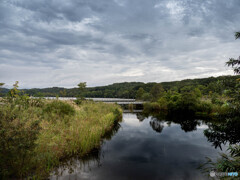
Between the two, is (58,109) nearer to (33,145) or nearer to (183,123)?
(33,145)

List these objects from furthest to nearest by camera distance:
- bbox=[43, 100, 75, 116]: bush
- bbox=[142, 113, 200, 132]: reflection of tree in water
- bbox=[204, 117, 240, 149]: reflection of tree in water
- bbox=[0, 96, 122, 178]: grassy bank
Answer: bbox=[142, 113, 200, 132]: reflection of tree in water, bbox=[43, 100, 75, 116]: bush, bbox=[204, 117, 240, 149]: reflection of tree in water, bbox=[0, 96, 122, 178]: grassy bank

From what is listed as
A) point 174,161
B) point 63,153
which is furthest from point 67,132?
point 174,161

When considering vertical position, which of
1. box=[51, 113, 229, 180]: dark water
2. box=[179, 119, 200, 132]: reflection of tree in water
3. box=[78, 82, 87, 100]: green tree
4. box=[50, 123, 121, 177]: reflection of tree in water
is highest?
box=[78, 82, 87, 100]: green tree

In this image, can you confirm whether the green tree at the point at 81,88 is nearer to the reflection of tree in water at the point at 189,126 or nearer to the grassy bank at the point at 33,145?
the grassy bank at the point at 33,145

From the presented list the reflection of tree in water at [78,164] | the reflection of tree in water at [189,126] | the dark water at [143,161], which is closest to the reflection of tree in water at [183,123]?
the reflection of tree in water at [189,126]

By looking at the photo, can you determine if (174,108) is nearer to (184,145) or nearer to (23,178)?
(184,145)

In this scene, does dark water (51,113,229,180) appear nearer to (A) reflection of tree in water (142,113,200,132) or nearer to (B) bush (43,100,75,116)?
(B) bush (43,100,75,116)

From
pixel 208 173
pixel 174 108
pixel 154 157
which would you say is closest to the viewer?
pixel 208 173

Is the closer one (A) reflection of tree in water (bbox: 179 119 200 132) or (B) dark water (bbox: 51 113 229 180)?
(B) dark water (bbox: 51 113 229 180)

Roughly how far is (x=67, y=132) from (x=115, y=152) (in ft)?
11.2

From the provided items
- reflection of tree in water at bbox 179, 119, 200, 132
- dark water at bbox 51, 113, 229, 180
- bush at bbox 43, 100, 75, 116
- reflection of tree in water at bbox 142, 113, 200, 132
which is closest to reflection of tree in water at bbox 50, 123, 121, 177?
dark water at bbox 51, 113, 229, 180

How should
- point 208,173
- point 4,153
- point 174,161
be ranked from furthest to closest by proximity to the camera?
point 174,161
point 208,173
point 4,153

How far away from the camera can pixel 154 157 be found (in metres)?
8.70

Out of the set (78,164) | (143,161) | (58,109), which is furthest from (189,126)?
(58,109)
